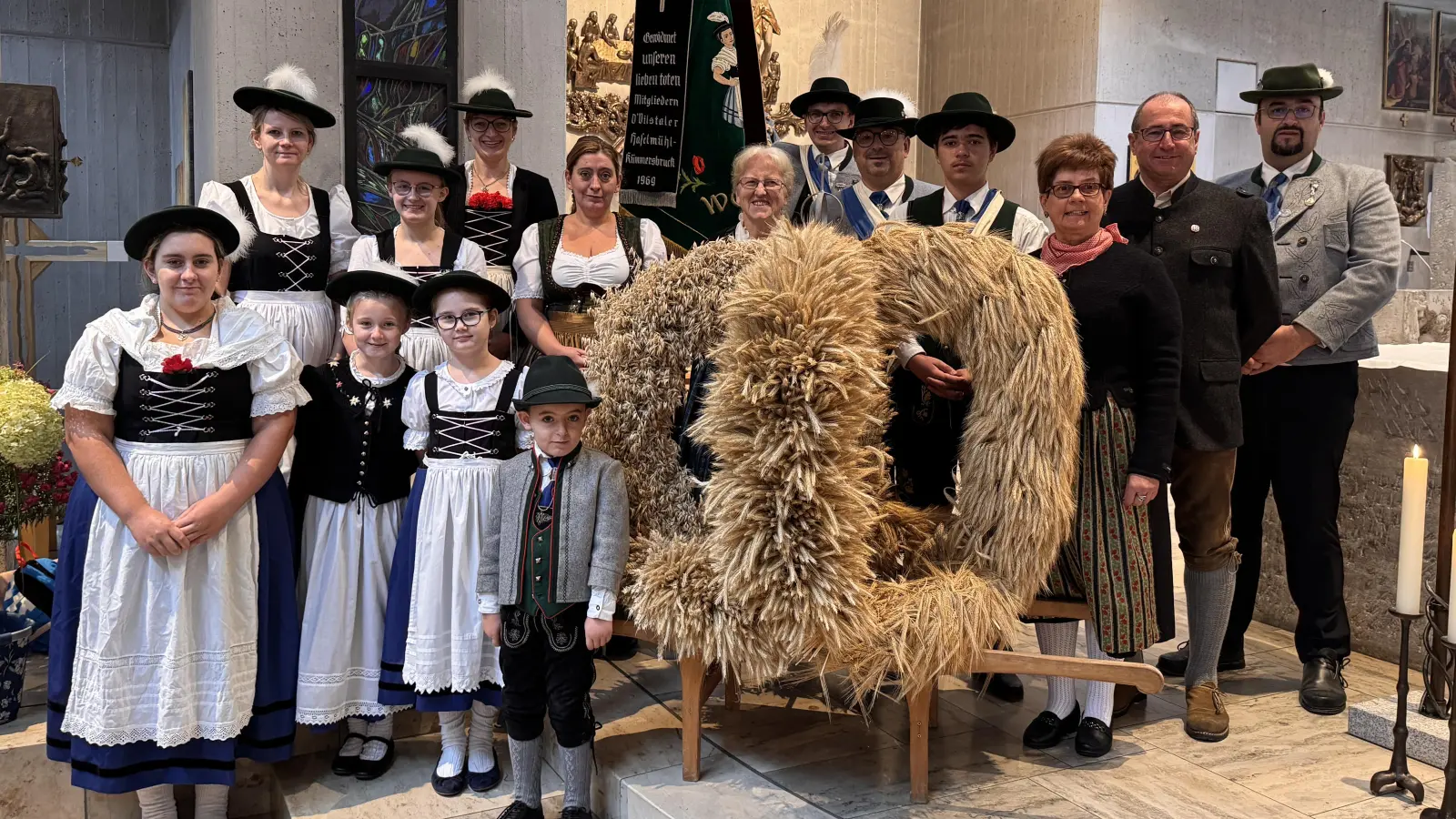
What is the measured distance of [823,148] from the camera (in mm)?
4188

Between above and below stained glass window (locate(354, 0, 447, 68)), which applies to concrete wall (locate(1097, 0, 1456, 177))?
above

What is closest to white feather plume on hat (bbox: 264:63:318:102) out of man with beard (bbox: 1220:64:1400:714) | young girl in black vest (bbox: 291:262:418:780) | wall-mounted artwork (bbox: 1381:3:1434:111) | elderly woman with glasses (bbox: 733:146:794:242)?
young girl in black vest (bbox: 291:262:418:780)

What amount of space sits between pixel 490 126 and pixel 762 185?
98cm

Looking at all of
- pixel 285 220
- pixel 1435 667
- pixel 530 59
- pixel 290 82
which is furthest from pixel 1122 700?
pixel 530 59

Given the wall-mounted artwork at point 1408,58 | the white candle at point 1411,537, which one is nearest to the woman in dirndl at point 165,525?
A: the white candle at point 1411,537

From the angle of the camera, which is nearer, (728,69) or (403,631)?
(403,631)

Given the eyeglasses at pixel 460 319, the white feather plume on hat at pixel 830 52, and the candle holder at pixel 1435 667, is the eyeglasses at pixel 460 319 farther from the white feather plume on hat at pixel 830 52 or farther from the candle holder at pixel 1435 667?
the white feather plume on hat at pixel 830 52

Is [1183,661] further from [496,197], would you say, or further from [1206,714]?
[496,197]

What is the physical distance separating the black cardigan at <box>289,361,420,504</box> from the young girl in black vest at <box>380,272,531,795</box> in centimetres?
7

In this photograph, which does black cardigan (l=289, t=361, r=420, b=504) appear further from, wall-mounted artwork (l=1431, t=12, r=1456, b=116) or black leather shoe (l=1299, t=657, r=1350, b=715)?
wall-mounted artwork (l=1431, t=12, r=1456, b=116)

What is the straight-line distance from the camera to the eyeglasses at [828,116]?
4.05m

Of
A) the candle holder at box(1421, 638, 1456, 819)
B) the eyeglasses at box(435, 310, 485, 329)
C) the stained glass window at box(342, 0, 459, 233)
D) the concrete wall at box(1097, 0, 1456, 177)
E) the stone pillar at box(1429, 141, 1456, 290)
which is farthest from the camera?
the concrete wall at box(1097, 0, 1456, 177)

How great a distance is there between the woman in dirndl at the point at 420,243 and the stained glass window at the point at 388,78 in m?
1.15

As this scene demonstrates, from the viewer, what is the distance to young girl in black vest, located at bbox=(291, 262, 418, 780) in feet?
10.0
